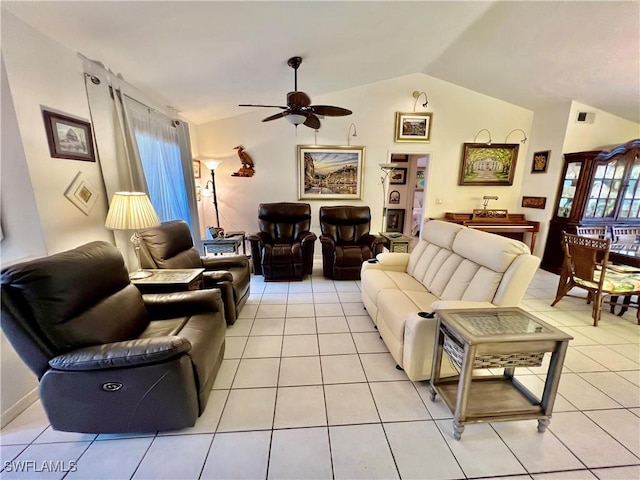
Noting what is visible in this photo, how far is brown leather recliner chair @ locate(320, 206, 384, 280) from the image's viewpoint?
3797 millimetres

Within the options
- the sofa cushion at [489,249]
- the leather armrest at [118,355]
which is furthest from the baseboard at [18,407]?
the sofa cushion at [489,249]

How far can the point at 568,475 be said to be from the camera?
1314 millimetres

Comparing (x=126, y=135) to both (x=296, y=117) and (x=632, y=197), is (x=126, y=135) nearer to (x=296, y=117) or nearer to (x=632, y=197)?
(x=296, y=117)

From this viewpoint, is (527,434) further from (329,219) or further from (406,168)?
(406,168)

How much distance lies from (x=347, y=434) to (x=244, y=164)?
4031 millimetres

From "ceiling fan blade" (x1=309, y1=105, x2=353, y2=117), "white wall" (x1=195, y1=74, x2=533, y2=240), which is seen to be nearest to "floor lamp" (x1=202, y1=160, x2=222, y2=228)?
"white wall" (x1=195, y1=74, x2=533, y2=240)

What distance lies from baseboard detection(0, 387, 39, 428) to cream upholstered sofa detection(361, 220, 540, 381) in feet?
8.00

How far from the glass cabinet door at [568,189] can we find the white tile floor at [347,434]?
97.2 inches

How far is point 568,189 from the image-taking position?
4.00 metres

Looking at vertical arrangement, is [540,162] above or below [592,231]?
above

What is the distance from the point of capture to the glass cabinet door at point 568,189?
3.88 metres

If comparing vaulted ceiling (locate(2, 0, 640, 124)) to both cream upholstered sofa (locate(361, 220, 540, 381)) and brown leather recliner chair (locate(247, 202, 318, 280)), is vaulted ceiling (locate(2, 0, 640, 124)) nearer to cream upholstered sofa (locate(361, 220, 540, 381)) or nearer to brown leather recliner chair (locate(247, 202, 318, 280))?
brown leather recliner chair (locate(247, 202, 318, 280))

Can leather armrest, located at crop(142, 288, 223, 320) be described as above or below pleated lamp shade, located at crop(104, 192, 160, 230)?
below

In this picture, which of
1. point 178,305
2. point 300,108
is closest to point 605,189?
point 300,108
